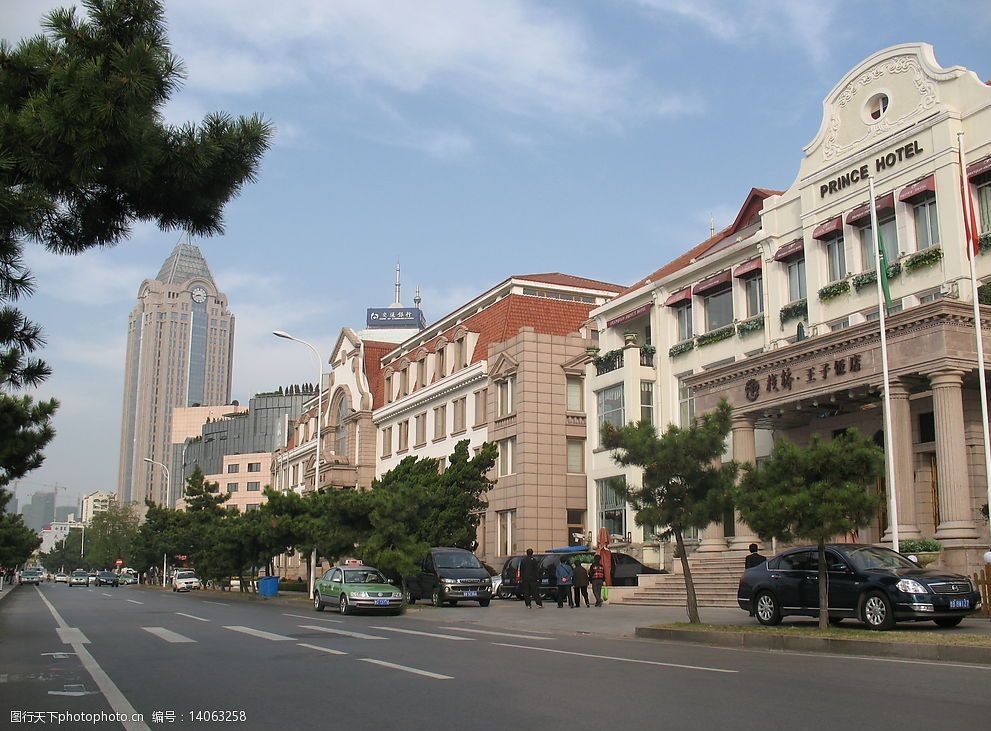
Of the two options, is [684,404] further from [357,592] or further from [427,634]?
[427,634]

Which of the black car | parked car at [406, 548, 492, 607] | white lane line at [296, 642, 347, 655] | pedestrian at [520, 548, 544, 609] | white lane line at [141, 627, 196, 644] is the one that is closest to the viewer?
white lane line at [296, 642, 347, 655]

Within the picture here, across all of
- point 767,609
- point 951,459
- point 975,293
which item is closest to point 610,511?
point 951,459

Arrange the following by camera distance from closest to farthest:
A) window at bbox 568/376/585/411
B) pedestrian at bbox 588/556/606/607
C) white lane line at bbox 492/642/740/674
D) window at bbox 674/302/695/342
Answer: white lane line at bbox 492/642/740/674 < pedestrian at bbox 588/556/606/607 < window at bbox 674/302/695/342 < window at bbox 568/376/585/411

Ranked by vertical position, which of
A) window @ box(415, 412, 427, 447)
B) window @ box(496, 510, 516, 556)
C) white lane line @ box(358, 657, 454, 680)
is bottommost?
white lane line @ box(358, 657, 454, 680)

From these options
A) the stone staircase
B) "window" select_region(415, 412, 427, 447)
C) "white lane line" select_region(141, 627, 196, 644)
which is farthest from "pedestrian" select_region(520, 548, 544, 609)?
"window" select_region(415, 412, 427, 447)

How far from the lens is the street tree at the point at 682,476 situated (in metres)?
18.8

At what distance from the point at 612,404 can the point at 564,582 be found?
11.7 m

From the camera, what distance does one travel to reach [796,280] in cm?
3117

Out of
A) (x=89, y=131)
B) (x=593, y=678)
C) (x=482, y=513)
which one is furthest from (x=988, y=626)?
(x=482, y=513)

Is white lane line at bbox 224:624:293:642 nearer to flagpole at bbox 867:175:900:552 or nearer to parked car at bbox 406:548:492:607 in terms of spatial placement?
parked car at bbox 406:548:492:607

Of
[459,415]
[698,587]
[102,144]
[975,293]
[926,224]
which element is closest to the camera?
[102,144]

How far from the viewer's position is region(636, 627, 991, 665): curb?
13078mm

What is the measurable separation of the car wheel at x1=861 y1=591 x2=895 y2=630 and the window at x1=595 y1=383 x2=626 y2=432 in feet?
72.0

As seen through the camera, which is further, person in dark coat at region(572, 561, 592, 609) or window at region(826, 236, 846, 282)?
window at region(826, 236, 846, 282)
